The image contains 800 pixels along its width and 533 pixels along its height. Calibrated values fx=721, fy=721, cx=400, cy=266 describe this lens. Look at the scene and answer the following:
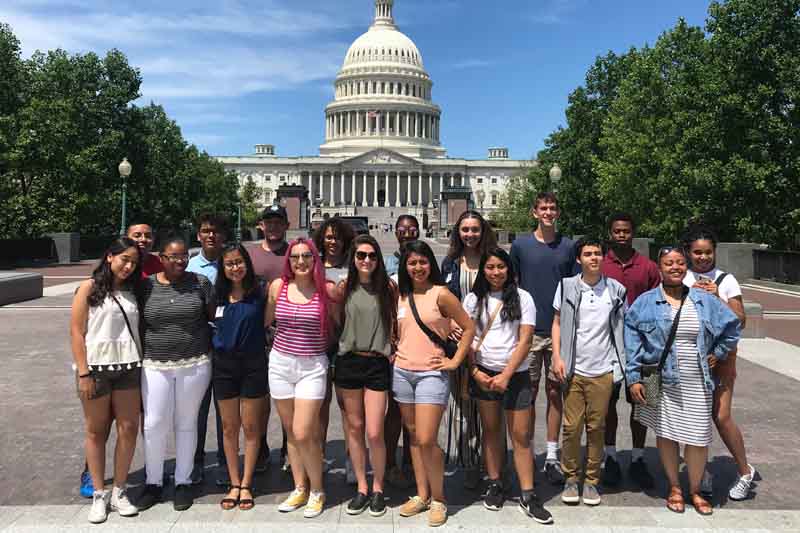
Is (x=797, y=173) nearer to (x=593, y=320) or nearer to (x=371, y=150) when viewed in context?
(x=593, y=320)

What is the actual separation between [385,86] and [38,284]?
130 m

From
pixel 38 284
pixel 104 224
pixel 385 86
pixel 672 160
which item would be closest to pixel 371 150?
pixel 385 86

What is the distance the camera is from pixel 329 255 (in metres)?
6.43

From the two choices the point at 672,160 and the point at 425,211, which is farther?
the point at 425,211

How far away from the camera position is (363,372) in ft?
18.8

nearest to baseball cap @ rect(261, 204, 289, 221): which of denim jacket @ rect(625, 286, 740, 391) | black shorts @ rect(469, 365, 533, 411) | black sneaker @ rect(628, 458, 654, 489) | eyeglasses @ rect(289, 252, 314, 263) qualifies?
eyeglasses @ rect(289, 252, 314, 263)

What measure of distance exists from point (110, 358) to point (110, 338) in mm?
156

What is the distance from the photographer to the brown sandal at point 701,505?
5812mm

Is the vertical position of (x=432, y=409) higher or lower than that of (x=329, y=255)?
lower

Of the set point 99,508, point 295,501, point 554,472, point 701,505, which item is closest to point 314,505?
point 295,501

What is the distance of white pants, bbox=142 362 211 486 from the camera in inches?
227

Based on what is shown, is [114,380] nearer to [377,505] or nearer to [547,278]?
[377,505]

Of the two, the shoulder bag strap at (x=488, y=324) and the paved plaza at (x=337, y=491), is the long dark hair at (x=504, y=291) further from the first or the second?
the paved plaza at (x=337, y=491)

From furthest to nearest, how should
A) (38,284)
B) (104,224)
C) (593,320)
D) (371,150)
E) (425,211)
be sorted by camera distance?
(371,150) < (425,211) < (104,224) < (38,284) < (593,320)
